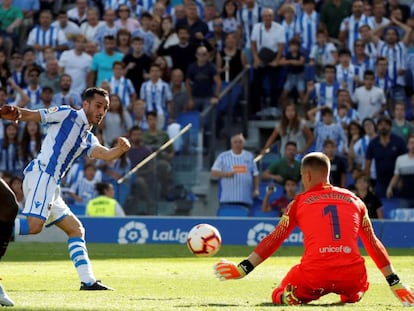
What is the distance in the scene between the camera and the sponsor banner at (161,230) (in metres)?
20.8

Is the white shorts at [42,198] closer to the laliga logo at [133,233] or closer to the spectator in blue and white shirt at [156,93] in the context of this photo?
the laliga logo at [133,233]

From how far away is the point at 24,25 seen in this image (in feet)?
92.0

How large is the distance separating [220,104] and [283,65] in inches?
66.4

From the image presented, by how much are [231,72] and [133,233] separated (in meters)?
5.40

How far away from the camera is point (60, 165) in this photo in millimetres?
12297

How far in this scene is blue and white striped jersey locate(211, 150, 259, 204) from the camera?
887 inches

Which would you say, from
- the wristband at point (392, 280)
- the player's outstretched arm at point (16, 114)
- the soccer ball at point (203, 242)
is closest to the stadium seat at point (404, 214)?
the soccer ball at point (203, 242)

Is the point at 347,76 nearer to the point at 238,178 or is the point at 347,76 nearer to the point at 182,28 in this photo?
the point at 238,178

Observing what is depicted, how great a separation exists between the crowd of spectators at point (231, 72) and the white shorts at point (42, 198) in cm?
952

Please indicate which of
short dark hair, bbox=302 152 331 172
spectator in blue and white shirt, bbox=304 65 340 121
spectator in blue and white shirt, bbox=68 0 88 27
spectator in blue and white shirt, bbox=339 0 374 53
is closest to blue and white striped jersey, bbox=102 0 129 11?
spectator in blue and white shirt, bbox=68 0 88 27

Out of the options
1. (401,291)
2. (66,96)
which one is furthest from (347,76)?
(401,291)

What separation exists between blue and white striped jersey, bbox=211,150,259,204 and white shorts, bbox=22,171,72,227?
1040cm

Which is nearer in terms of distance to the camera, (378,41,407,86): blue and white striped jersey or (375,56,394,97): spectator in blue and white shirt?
(375,56,394,97): spectator in blue and white shirt

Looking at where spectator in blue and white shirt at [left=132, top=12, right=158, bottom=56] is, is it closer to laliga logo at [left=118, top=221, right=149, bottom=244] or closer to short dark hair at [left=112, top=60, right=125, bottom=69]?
short dark hair at [left=112, top=60, right=125, bottom=69]
